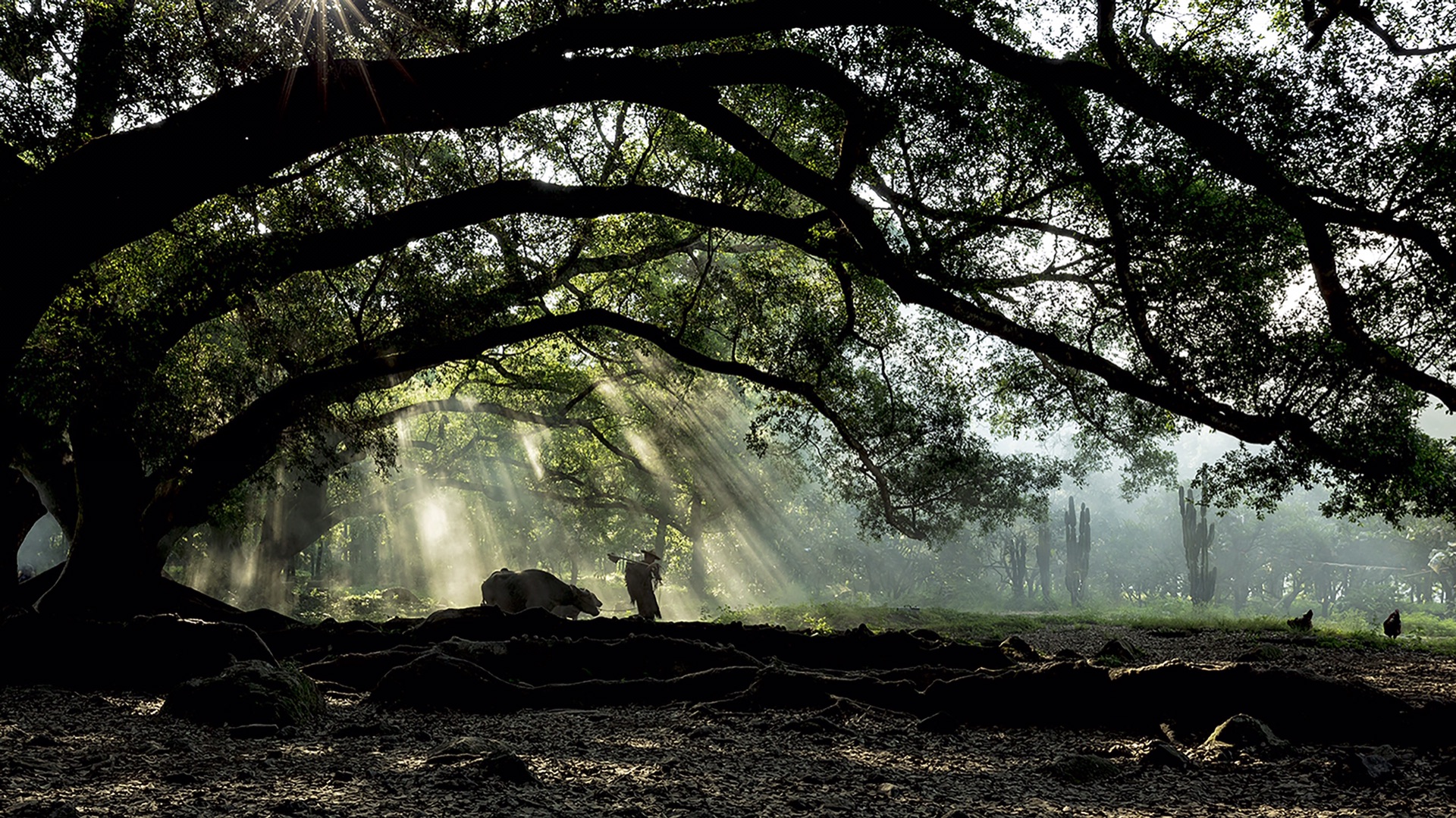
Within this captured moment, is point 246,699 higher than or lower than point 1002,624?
higher

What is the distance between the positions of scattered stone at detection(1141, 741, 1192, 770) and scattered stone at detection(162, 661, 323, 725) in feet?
16.4

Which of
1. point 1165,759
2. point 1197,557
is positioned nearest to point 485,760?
point 1165,759

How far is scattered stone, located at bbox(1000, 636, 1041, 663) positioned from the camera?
870 cm

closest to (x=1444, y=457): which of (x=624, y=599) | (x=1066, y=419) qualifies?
(x=1066, y=419)

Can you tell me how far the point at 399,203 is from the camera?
10336 mm

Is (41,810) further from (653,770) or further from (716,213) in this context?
(716,213)

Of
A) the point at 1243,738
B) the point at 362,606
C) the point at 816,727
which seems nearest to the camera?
the point at 1243,738

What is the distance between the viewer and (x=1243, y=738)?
4965mm

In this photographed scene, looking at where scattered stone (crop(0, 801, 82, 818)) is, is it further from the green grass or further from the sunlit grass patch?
the sunlit grass patch

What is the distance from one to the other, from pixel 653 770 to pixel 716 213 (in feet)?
17.9

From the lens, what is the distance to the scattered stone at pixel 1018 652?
870 centimetres

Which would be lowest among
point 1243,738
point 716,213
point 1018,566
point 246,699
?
point 1243,738

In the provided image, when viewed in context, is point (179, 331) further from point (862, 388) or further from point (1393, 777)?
point (1393, 777)

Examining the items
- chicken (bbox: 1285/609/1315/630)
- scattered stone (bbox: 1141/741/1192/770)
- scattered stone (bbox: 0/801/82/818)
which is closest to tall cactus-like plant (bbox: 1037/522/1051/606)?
chicken (bbox: 1285/609/1315/630)
